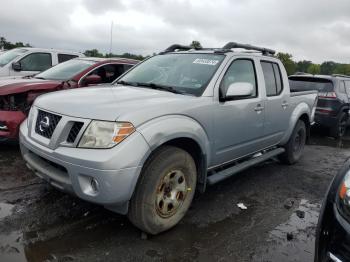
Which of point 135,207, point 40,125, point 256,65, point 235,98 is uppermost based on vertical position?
point 256,65

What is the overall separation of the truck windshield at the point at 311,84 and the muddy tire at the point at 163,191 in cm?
618

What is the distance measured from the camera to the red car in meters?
4.99

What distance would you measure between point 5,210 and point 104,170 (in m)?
1.59

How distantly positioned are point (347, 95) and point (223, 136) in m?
6.50

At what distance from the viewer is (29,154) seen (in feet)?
11.1

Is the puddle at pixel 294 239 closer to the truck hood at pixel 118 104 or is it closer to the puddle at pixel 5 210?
the truck hood at pixel 118 104

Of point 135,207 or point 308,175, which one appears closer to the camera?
point 135,207

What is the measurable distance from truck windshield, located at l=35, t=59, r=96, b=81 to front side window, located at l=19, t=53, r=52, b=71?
2290 mm

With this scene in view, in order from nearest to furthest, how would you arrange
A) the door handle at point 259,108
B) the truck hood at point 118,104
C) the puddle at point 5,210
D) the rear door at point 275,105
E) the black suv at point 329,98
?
1. the truck hood at point 118,104
2. the puddle at point 5,210
3. the door handle at point 259,108
4. the rear door at point 275,105
5. the black suv at point 329,98

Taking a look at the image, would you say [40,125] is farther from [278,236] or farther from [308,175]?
[308,175]

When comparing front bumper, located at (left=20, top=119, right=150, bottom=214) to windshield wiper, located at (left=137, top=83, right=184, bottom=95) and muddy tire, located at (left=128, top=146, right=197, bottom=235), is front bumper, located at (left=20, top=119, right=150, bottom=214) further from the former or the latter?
windshield wiper, located at (left=137, top=83, right=184, bottom=95)

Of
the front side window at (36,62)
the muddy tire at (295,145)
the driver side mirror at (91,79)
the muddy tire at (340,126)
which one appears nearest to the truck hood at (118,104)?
the driver side mirror at (91,79)

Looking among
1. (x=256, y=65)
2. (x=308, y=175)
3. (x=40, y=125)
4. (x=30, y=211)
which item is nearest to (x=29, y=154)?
(x=40, y=125)

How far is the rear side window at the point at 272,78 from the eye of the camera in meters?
4.77
